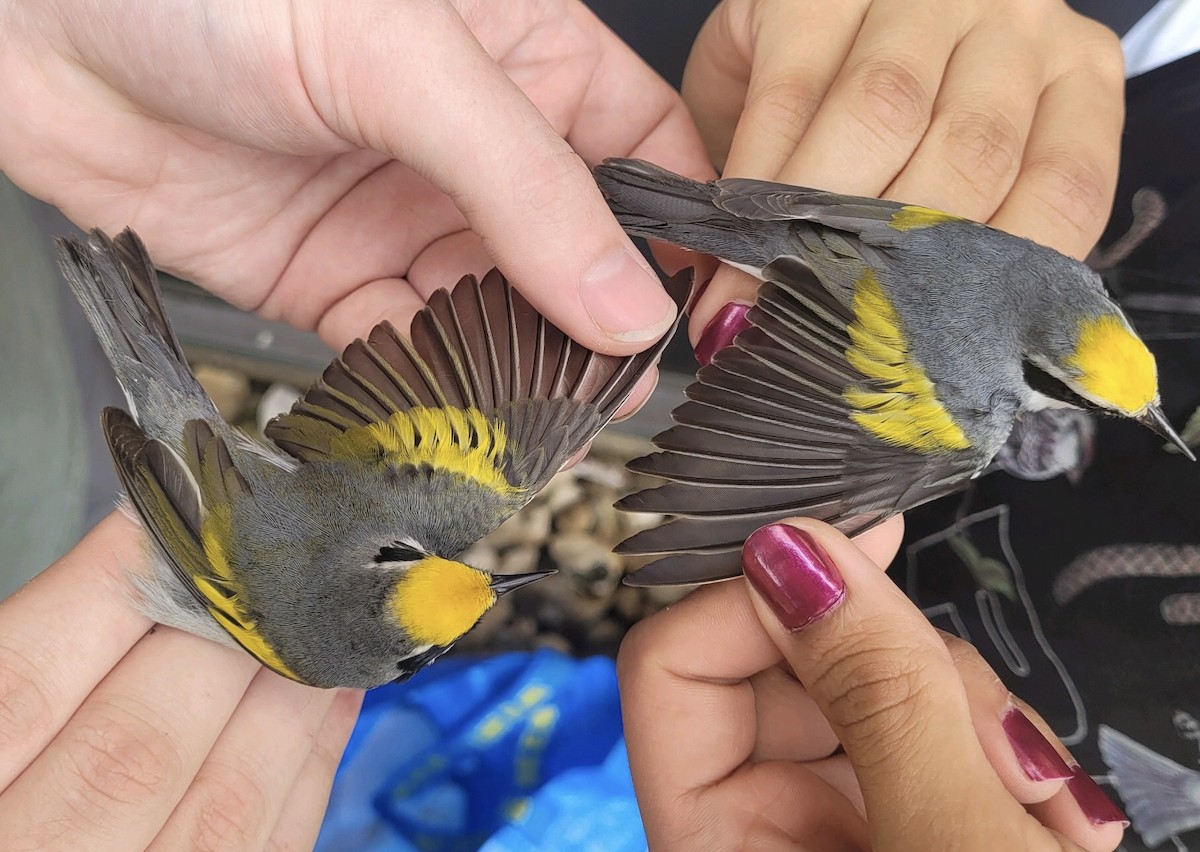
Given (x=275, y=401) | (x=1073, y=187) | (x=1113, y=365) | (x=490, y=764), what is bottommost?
(x=490, y=764)

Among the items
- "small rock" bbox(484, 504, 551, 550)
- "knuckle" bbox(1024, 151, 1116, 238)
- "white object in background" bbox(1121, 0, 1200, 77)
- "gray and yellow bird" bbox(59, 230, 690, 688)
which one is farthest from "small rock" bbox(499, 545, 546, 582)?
"white object in background" bbox(1121, 0, 1200, 77)

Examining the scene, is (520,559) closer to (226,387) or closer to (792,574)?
(226,387)

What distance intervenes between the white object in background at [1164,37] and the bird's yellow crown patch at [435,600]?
150cm

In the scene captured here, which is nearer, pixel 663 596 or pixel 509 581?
pixel 509 581

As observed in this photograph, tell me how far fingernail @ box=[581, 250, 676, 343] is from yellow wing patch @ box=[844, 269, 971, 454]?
0.80ft

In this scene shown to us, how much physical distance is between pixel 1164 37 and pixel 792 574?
1326 mm

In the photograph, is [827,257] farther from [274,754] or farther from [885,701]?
[274,754]

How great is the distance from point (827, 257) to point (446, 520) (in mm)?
571

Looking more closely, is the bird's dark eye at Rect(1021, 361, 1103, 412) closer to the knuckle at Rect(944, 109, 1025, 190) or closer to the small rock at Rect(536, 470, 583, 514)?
the knuckle at Rect(944, 109, 1025, 190)

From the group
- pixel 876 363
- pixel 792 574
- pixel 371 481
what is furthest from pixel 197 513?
pixel 876 363

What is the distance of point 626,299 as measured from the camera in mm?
939

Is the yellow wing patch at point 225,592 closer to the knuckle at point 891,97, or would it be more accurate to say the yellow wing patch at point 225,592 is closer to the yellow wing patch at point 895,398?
the yellow wing patch at point 895,398

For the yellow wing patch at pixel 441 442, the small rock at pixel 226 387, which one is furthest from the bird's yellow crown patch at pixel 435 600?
the small rock at pixel 226 387

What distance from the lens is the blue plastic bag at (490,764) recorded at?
1.53 metres
